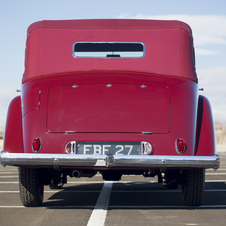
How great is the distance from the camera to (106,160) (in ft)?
18.1

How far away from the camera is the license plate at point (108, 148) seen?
19.3ft

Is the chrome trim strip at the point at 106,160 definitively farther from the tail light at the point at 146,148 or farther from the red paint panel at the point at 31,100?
the red paint panel at the point at 31,100

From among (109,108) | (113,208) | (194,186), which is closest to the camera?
(109,108)

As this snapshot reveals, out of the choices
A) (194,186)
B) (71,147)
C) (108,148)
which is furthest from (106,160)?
(194,186)

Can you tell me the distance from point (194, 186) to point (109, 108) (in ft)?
6.11

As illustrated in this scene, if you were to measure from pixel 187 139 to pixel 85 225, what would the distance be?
1.84 m

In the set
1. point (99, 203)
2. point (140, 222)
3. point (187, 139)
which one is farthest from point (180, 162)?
point (99, 203)

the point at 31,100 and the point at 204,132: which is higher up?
the point at 31,100

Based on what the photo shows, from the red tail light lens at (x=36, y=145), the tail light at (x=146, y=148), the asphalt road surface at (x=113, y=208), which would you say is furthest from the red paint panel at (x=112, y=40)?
the asphalt road surface at (x=113, y=208)

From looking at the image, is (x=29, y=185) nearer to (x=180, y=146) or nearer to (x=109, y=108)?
(x=109, y=108)

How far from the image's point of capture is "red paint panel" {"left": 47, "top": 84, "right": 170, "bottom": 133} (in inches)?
237

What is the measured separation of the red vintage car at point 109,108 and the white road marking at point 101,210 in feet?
1.94

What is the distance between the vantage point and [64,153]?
5.92m

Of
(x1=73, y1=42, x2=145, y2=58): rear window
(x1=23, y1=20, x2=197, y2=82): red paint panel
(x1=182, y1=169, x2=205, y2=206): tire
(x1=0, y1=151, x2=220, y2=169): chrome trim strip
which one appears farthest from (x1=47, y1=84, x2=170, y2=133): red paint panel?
(x1=182, y1=169, x2=205, y2=206): tire
